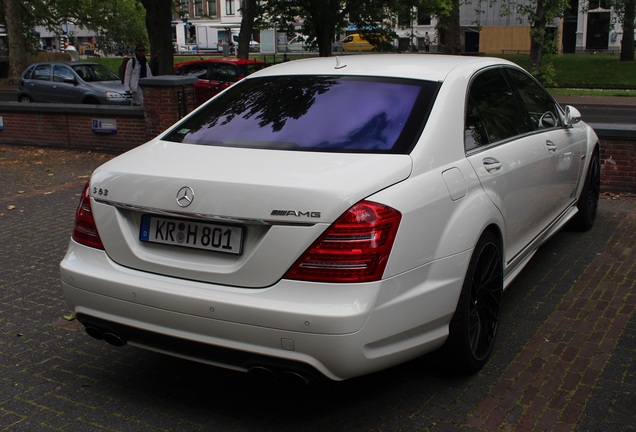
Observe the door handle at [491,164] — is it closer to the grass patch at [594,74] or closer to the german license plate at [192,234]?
the german license plate at [192,234]

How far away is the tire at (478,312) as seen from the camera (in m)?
3.71

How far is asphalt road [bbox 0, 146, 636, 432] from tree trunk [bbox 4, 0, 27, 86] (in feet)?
111

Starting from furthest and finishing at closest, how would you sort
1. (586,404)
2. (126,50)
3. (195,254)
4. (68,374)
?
(126,50), (68,374), (586,404), (195,254)

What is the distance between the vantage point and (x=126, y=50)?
237ft

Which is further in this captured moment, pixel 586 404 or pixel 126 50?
pixel 126 50

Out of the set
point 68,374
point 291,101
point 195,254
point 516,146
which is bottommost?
point 68,374

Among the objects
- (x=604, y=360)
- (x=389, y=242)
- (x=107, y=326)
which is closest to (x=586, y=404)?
(x=604, y=360)

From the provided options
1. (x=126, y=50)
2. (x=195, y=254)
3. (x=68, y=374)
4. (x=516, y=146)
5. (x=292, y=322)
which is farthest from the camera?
(x=126, y=50)

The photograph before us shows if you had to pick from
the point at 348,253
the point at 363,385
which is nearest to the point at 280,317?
the point at 348,253

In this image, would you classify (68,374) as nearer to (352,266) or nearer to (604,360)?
(352,266)

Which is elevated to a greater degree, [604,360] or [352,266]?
[352,266]

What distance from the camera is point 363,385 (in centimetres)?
394

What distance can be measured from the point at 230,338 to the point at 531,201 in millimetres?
2524

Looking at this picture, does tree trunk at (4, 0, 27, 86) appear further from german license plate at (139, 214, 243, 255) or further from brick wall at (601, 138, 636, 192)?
german license plate at (139, 214, 243, 255)
